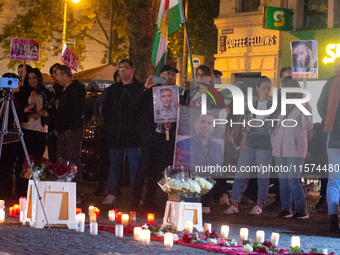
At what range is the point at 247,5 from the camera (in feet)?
90.2

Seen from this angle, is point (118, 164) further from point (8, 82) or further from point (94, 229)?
point (8, 82)

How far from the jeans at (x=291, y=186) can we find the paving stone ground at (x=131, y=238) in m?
0.25

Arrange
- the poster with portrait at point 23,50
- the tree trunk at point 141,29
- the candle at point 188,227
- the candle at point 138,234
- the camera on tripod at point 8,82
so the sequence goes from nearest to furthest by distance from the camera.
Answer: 1. the candle at point 138,234
2. the camera on tripod at point 8,82
3. the candle at point 188,227
4. the poster with portrait at point 23,50
5. the tree trunk at point 141,29

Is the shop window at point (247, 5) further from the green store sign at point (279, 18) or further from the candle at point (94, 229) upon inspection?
the candle at point (94, 229)

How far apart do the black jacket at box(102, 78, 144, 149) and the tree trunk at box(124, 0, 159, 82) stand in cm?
555

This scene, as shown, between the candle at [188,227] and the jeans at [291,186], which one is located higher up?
the jeans at [291,186]

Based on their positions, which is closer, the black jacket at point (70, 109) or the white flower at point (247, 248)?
the white flower at point (247, 248)

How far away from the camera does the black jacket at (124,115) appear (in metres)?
9.52

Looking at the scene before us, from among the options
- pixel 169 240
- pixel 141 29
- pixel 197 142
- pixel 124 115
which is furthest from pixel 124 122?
pixel 141 29

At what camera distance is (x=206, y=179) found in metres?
7.79

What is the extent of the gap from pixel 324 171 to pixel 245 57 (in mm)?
16731

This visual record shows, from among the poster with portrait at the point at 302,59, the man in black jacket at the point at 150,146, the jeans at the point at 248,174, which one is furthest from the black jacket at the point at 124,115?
the poster with portrait at the point at 302,59

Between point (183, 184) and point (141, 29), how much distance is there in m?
8.62

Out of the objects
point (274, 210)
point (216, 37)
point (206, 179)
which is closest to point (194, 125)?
point (206, 179)
